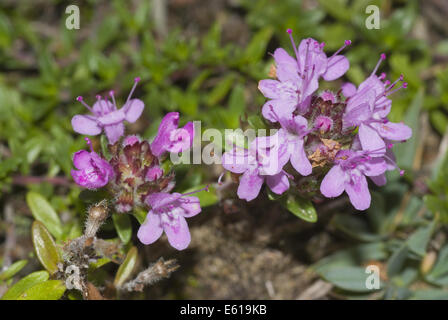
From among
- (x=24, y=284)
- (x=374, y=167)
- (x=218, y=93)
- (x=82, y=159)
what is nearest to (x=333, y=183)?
(x=374, y=167)

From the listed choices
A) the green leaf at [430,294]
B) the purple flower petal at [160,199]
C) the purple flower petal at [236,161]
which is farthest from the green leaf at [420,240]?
the purple flower petal at [160,199]

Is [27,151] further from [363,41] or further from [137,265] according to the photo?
[363,41]

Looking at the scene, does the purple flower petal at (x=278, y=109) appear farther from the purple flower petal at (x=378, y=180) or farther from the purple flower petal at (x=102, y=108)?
the purple flower petal at (x=102, y=108)
